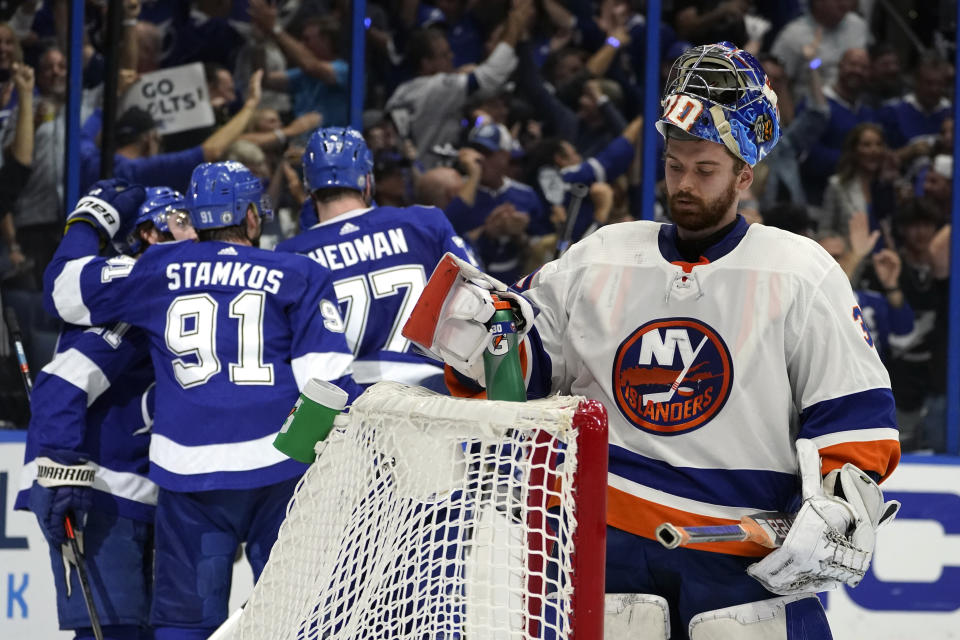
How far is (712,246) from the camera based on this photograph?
1.87 meters

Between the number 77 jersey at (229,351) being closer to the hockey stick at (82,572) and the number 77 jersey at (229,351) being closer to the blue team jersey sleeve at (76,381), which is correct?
the blue team jersey sleeve at (76,381)

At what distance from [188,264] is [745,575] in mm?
1713

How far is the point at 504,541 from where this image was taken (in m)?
1.56

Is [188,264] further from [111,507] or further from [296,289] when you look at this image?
[111,507]

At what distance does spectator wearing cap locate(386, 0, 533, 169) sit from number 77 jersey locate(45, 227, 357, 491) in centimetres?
190

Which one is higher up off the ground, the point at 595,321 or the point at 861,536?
the point at 595,321

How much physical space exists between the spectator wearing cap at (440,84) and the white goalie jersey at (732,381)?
3.10 meters

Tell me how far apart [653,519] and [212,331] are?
1483 mm

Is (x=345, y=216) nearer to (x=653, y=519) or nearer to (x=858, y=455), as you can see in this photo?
(x=653, y=519)

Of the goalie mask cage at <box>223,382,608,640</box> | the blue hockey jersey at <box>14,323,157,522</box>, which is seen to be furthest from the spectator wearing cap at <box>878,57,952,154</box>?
the goalie mask cage at <box>223,382,608,640</box>

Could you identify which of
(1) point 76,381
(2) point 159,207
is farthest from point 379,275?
(1) point 76,381

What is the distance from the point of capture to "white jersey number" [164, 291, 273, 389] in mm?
2975

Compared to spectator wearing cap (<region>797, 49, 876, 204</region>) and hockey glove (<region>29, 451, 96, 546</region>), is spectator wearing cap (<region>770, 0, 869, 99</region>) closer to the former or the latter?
spectator wearing cap (<region>797, 49, 876, 204</region>)

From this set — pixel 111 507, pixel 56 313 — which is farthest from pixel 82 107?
pixel 111 507
